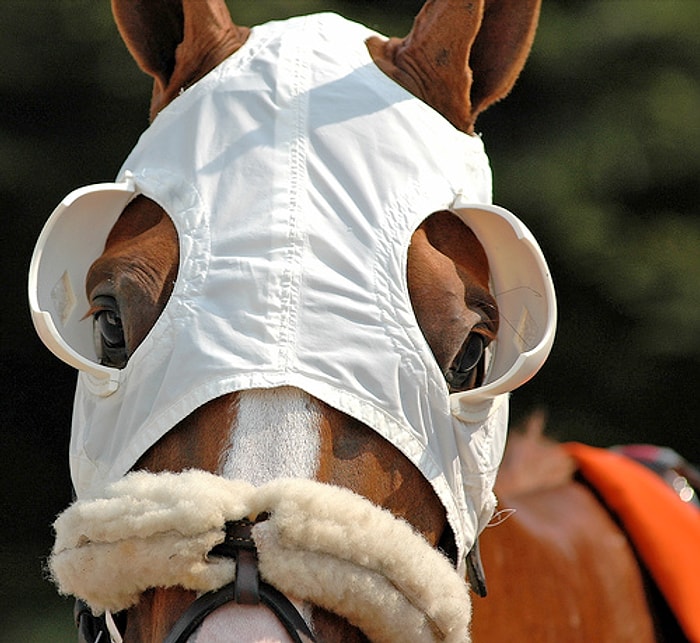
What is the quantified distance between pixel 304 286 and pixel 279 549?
364 mm

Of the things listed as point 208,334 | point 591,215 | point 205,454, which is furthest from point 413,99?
point 591,215

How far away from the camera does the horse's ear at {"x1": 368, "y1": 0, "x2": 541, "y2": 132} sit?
6.45ft

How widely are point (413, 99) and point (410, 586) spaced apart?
780mm

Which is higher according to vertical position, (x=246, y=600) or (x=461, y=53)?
(x=461, y=53)

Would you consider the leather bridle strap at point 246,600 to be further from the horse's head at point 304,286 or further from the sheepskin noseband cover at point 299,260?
the sheepskin noseband cover at point 299,260

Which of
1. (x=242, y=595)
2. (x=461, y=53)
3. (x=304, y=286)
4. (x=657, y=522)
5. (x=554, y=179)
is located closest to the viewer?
(x=242, y=595)

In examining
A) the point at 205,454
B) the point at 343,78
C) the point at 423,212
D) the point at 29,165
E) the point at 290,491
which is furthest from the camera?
the point at 29,165

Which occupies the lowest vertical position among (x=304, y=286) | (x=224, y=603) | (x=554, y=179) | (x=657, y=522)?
(x=554, y=179)

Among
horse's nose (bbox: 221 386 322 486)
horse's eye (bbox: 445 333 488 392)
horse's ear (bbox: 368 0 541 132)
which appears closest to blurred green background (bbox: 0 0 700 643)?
horse's ear (bbox: 368 0 541 132)

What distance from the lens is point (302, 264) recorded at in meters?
1.67

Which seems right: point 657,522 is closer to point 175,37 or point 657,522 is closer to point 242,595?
point 175,37

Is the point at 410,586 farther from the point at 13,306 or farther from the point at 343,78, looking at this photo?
the point at 13,306

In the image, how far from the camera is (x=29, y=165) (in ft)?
17.7

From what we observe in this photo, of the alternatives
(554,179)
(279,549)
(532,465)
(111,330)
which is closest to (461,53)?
(111,330)
